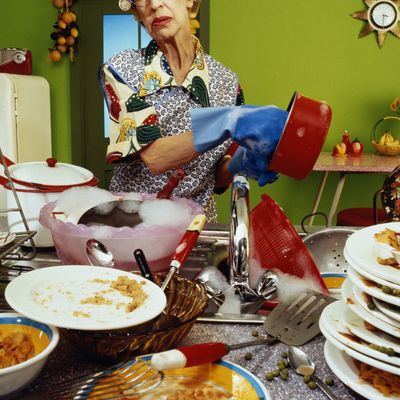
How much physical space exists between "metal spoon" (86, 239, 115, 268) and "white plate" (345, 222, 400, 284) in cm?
47

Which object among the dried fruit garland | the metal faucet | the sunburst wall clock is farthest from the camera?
the dried fruit garland

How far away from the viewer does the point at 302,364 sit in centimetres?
75

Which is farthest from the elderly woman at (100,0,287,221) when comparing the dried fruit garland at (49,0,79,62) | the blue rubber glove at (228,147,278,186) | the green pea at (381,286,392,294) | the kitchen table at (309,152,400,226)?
the dried fruit garland at (49,0,79,62)

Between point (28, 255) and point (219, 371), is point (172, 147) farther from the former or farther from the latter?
point (219, 371)

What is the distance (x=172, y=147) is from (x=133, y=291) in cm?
81

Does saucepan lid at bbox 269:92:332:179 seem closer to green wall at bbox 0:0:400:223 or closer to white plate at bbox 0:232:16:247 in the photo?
white plate at bbox 0:232:16:247

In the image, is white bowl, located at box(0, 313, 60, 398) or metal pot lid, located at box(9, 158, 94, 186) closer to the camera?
white bowl, located at box(0, 313, 60, 398)

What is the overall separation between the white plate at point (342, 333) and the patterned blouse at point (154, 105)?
95cm

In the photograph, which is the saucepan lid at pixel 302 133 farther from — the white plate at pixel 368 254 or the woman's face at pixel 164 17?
the woman's face at pixel 164 17

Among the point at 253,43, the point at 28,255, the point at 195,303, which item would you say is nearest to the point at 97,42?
the point at 253,43

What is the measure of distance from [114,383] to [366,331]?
13.0 inches

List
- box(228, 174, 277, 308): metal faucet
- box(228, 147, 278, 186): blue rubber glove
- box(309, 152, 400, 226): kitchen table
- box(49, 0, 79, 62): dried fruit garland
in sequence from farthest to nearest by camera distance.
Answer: box(49, 0, 79, 62): dried fruit garland
box(309, 152, 400, 226): kitchen table
box(228, 147, 278, 186): blue rubber glove
box(228, 174, 277, 308): metal faucet

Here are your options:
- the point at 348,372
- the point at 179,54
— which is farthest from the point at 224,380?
the point at 179,54

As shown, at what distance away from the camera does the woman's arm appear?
151cm
